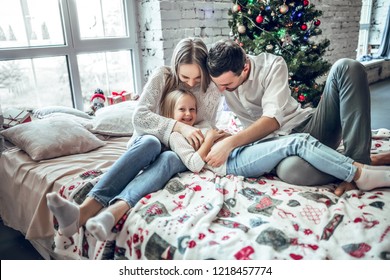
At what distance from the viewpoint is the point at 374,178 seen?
1.02 m

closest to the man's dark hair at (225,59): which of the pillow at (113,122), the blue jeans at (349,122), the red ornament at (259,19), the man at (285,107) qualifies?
the man at (285,107)

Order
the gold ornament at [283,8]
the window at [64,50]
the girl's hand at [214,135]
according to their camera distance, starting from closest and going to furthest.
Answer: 1. the girl's hand at [214,135]
2. the window at [64,50]
3. the gold ornament at [283,8]

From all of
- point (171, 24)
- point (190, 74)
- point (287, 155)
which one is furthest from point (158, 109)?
point (171, 24)

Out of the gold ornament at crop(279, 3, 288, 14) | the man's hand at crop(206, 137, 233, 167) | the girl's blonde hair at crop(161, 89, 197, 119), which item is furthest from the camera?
the gold ornament at crop(279, 3, 288, 14)

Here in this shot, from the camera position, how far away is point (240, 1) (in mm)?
2375

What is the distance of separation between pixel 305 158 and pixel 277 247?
14.9 inches

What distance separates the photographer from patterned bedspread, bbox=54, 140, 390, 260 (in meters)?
0.80

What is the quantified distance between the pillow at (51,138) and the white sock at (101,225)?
2.44ft

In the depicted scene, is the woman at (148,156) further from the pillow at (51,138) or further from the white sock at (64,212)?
the pillow at (51,138)

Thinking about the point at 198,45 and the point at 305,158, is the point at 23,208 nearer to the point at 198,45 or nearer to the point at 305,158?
the point at 198,45

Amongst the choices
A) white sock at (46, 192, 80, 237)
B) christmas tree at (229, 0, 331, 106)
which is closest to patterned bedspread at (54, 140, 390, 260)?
white sock at (46, 192, 80, 237)

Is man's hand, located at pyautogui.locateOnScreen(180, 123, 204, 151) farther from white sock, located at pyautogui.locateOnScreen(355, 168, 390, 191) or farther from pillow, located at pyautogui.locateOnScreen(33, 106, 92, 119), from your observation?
pillow, located at pyautogui.locateOnScreen(33, 106, 92, 119)

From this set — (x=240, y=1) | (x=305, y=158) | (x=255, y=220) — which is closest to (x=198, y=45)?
(x=305, y=158)

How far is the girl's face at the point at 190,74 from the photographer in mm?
1296
